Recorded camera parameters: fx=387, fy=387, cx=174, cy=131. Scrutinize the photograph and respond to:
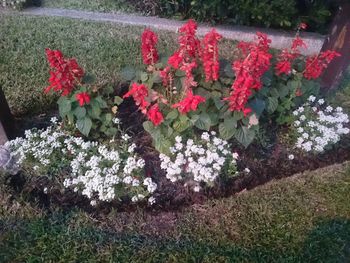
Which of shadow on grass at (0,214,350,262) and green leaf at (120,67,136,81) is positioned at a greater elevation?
green leaf at (120,67,136,81)

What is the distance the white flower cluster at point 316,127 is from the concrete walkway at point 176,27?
1.55 m

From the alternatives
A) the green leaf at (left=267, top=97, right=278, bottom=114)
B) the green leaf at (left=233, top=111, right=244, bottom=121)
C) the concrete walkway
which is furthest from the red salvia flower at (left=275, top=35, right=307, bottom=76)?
the concrete walkway

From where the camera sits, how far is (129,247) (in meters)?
A: 2.29

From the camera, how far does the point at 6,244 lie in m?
2.31

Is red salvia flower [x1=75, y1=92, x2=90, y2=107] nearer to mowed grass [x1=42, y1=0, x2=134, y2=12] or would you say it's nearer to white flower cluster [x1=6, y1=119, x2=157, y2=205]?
white flower cluster [x1=6, y1=119, x2=157, y2=205]

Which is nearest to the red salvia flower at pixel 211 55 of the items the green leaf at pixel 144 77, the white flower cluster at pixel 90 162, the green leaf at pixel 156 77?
the green leaf at pixel 156 77

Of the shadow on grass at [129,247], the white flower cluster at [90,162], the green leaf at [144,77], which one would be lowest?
the shadow on grass at [129,247]

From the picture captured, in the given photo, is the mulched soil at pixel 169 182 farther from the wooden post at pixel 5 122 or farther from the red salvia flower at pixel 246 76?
the red salvia flower at pixel 246 76

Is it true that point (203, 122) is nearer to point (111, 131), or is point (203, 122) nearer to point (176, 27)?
point (111, 131)

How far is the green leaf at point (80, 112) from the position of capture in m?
2.66

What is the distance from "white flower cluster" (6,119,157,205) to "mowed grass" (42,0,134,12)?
2629 millimetres

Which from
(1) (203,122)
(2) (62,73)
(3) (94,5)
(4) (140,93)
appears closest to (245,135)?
(1) (203,122)

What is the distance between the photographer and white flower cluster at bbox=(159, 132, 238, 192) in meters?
2.53

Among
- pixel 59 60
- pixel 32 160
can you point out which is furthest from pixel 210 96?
pixel 32 160
